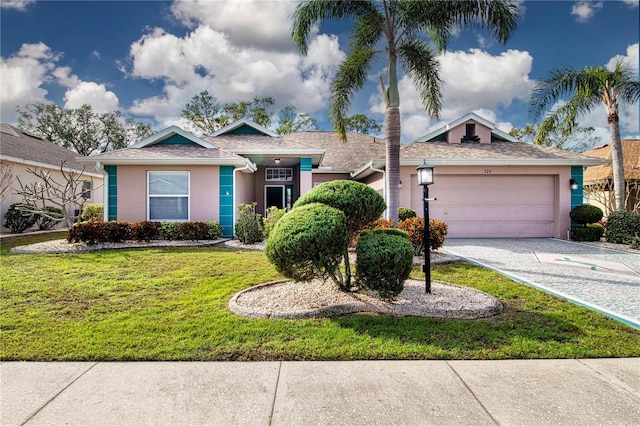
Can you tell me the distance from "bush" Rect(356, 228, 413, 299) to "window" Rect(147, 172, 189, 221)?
9.00 meters

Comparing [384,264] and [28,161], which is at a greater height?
[28,161]

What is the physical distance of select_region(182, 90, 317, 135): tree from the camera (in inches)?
1165

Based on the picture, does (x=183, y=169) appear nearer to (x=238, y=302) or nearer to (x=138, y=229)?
(x=138, y=229)

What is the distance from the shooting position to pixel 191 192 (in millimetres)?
11969

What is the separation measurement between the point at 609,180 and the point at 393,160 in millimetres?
14395

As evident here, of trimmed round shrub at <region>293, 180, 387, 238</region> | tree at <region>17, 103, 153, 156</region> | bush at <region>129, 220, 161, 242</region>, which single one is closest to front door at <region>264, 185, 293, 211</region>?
bush at <region>129, 220, 161, 242</region>

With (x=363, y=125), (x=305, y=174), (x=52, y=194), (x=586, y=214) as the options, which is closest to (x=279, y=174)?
(x=305, y=174)

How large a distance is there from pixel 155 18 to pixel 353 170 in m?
10.0

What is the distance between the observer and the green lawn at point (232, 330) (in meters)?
3.53

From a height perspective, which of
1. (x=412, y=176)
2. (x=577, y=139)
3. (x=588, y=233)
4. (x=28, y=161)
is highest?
(x=577, y=139)

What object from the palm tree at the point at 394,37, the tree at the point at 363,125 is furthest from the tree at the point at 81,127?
the palm tree at the point at 394,37

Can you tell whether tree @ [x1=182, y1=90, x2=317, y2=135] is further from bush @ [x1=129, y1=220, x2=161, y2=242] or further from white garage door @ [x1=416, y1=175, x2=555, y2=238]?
Answer: bush @ [x1=129, y1=220, x2=161, y2=242]

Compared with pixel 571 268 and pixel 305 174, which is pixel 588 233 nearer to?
pixel 571 268

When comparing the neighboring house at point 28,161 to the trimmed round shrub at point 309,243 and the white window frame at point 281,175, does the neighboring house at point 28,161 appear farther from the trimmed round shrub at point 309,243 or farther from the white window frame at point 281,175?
the trimmed round shrub at point 309,243
